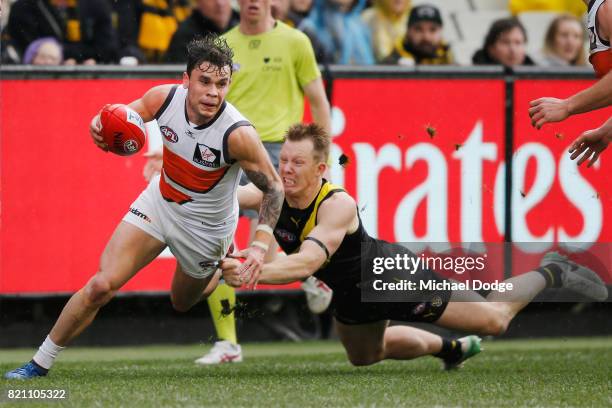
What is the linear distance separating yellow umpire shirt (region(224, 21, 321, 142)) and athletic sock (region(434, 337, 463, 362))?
205 centimetres

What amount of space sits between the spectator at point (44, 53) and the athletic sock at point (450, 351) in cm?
424

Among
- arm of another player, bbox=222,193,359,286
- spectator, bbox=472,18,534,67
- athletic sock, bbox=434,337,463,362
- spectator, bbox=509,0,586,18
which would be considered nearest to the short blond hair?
arm of another player, bbox=222,193,359,286

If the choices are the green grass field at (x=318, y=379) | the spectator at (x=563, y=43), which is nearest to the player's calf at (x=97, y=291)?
the green grass field at (x=318, y=379)

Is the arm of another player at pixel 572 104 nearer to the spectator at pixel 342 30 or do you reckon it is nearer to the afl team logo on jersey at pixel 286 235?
the afl team logo on jersey at pixel 286 235

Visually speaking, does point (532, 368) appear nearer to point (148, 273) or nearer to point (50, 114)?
→ point (148, 273)

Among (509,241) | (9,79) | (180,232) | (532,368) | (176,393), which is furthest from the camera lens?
(509,241)

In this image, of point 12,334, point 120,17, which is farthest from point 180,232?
point 120,17

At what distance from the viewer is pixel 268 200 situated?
24.4 ft

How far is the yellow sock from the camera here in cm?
951

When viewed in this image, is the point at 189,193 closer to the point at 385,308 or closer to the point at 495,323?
the point at 385,308

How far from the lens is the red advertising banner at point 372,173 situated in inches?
421

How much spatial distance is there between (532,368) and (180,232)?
8.71ft

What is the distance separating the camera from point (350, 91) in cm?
1119

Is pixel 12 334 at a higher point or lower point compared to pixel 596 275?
lower
